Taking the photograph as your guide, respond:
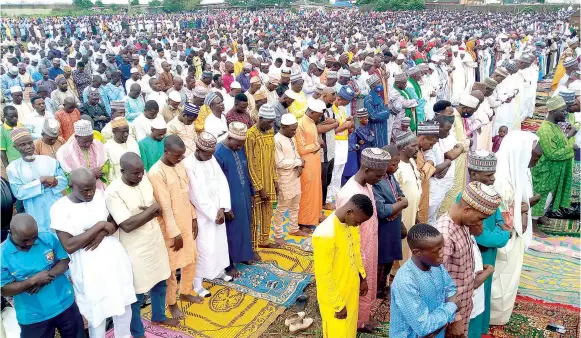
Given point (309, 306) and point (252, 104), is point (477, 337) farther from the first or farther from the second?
point (252, 104)

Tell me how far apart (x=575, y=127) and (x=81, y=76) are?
1004 cm

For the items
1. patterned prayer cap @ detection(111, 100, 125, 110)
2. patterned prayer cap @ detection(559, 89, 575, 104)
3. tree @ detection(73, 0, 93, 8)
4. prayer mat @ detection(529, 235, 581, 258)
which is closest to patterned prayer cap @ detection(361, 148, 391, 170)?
prayer mat @ detection(529, 235, 581, 258)

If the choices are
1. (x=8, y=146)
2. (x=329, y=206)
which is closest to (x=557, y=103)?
(x=329, y=206)

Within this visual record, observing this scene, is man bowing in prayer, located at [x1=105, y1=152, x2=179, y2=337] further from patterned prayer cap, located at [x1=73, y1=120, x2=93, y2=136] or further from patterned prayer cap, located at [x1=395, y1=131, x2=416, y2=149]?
patterned prayer cap, located at [x1=395, y1=131, x2=416, y2=149]

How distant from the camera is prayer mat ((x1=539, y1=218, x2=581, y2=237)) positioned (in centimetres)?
567

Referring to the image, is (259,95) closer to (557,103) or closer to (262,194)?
(262,194)

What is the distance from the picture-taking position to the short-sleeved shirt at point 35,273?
2834mm

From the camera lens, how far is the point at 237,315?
4.20 metres

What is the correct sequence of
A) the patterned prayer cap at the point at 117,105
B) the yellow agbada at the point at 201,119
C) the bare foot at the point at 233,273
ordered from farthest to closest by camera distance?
the yellow agbada at the point at 201,119, the patterned prayer cap at the point at 117,105, the bare foot at the point at 233,273

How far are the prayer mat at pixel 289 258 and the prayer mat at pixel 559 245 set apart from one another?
8.26 feet

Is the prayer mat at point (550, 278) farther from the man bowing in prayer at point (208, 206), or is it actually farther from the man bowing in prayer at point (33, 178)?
the man bowing in prayer at point (33, 178)

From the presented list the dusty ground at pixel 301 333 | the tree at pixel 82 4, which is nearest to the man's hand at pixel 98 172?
the dusty ground at pixel 301 333

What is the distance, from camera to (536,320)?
4074 millimetres

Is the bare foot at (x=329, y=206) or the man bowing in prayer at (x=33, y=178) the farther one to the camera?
the bare foot at (x=329, y=206)
